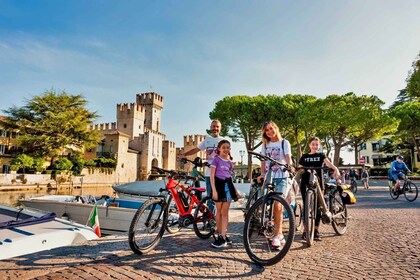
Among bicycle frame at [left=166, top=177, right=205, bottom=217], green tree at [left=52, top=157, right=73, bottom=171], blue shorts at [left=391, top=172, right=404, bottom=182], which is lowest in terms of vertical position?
bicycle frame at [left=166, top=177, right=205, bottom=217]

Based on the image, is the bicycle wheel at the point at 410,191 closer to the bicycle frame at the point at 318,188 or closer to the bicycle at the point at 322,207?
the bicycle at the point at 322,207

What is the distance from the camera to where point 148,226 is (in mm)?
3910

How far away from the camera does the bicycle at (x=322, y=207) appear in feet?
13.6

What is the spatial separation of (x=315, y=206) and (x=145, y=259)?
2640 mm

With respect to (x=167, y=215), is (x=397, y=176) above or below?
above

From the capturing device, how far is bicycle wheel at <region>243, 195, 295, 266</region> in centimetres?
331

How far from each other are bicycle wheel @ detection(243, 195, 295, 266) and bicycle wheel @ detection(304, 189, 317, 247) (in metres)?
0.65

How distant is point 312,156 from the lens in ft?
16.4

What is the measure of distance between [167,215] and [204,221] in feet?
2.49

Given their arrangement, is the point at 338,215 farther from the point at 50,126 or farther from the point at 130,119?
the point at 130,119

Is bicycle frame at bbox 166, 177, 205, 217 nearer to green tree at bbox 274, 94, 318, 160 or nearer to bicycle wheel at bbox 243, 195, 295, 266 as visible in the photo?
bicycle wheel at bbox 243, 195, 295, 266

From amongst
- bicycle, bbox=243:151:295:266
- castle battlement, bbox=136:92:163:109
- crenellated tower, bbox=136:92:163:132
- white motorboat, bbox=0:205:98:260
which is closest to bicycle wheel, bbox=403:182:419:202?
bicycle, bbox=243:151:295:266

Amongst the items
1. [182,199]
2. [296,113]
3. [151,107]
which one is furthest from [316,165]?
[151,107]

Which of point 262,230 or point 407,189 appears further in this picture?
point 407,189
